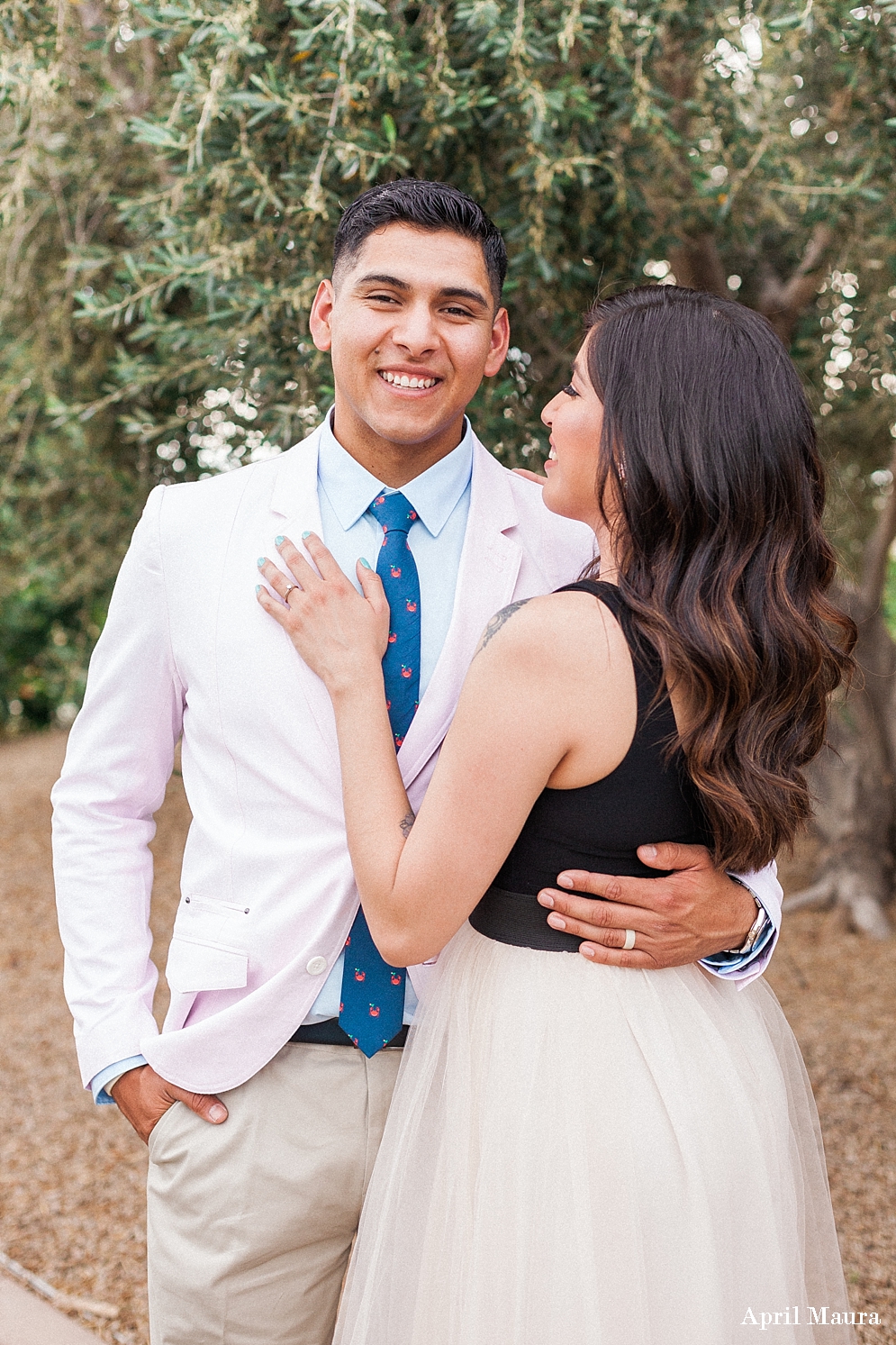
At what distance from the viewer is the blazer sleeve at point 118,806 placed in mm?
1882

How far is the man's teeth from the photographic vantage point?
1865 millimetres

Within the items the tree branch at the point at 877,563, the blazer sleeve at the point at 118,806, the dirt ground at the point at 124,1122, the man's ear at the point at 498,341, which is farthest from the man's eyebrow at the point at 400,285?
the tree branch at the point at 877,563

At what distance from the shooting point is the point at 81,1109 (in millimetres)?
4516

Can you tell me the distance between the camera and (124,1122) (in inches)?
173

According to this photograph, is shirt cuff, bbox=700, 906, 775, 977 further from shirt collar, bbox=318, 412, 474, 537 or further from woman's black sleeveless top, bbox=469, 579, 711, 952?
shirt collar, bbox=318, 412, 474, 537

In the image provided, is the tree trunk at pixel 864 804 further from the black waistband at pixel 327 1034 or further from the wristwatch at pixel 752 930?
the black waistband at pixel 327 1034

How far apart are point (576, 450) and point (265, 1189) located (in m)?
1.22

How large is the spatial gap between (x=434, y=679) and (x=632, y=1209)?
79 centimetres

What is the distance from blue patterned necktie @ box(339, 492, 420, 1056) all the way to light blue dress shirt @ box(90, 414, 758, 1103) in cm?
4

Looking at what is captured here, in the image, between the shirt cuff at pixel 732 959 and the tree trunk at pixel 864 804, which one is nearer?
the shirt cuff at pixel 732 959

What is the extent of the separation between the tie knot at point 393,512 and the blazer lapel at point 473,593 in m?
0.10

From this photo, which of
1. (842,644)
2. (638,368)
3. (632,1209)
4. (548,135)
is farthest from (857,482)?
(632,1209)

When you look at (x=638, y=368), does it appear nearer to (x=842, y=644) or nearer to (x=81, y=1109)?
(x=842, y=644)

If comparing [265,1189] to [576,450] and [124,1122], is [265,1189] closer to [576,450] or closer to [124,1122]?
[576,450]
